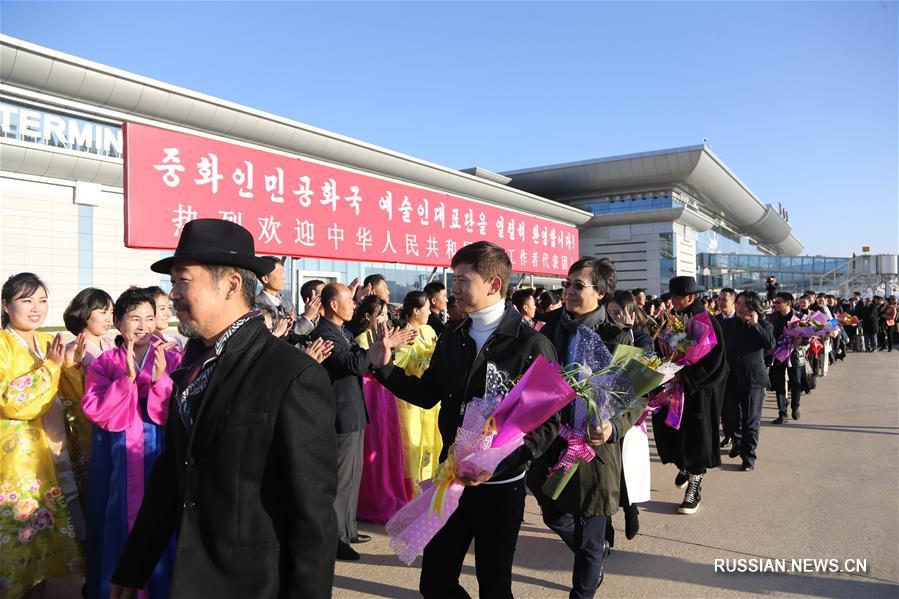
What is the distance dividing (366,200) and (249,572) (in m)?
4.88

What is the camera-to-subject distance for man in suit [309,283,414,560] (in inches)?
144

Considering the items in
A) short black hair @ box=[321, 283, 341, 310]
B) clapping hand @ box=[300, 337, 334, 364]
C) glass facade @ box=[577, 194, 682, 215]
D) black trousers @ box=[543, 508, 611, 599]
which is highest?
glass facade @ box=[577, 194, 682, 215]

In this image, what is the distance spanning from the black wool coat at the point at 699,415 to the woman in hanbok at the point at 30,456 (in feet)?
14.0

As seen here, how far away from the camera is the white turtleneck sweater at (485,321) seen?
2600 mm

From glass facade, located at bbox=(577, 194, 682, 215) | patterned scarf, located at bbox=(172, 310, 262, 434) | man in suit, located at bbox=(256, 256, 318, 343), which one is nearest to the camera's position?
patterned scarf, located at bbox=(172, 310, 262, 434)

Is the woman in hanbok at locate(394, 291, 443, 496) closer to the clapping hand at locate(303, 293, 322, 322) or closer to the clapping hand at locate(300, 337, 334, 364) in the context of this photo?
the clapping hand at locate(303, 293, 322, 322)

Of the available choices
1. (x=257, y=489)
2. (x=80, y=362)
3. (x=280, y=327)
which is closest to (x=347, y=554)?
(x=280, y=327)

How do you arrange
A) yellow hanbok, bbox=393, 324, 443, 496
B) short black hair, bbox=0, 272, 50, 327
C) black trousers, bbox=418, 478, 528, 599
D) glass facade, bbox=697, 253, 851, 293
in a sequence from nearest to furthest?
black trousers, bbox=418, 478, 528, 599, short black hair, bbox=0, 272, 50, 327, yellow hanbok, bbox=393, 324, 443, 496, glass facade, bbox=697, 253, 851, 293

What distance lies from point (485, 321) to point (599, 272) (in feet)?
4.13

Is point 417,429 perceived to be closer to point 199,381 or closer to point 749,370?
point 199,381

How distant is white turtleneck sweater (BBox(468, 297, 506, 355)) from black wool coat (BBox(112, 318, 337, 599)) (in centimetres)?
110

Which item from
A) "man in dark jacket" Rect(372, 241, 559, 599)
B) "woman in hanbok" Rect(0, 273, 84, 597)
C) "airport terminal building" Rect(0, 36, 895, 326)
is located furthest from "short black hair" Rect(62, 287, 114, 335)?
"man in dark jacket" Rect(372, 241, 559, 599)

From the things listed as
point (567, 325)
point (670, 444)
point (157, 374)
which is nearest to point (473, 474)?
point (567, 325)

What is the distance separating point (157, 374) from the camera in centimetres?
323
